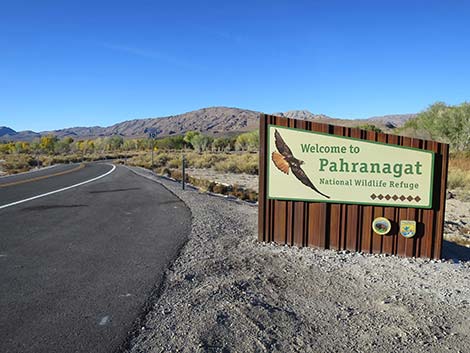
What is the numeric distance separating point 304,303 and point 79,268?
11.4ft

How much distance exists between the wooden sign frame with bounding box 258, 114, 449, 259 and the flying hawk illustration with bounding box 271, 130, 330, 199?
0.20 metres

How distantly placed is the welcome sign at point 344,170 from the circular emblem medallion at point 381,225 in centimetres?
29

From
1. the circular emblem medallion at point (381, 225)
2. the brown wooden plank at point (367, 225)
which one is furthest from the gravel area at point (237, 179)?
the circular emblem medallion at point (381, 225)

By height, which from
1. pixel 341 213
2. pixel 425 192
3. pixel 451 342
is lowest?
pixel 451 342

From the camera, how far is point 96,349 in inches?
135

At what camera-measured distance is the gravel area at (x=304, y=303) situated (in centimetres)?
364

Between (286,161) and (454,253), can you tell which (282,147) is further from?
(454,253)

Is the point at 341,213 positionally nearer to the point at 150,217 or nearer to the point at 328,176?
the point at 328,176

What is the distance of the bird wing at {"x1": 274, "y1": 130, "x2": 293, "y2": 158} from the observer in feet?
23.6

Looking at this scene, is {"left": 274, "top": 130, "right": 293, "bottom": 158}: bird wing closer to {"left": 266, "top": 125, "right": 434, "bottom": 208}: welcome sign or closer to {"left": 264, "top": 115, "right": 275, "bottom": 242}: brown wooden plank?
{"left": 266, "top": 125, "right": 434, "bottom": 208}: welcome sign

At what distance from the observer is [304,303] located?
4535 mm

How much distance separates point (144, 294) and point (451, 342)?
3.53 meters

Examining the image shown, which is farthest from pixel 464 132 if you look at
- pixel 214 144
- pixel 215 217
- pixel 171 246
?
pixel 214 144

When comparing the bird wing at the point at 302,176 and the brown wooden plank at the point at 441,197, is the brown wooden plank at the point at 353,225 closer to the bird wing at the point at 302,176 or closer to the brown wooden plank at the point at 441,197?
the bird wing at the point at 302,176
